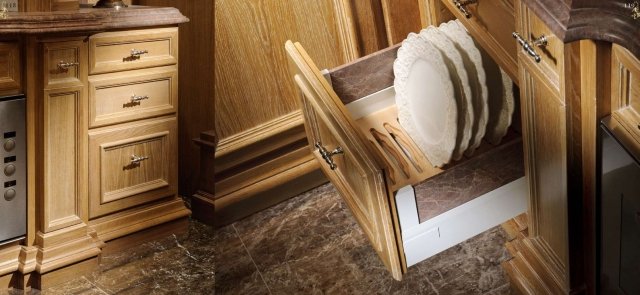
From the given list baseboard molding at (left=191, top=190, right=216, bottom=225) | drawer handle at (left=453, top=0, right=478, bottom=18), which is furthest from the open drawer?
baseboard molding at (left=191, top=190, right=216, bottom=225)

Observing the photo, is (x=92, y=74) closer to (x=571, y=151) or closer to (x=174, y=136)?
→ (x=174, y=136)

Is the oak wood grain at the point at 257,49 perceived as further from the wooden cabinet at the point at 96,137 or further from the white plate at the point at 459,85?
the wooden cabinet at the point at 96,137

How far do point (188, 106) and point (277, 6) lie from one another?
2.54 feet

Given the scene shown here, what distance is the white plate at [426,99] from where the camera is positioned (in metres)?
1.08

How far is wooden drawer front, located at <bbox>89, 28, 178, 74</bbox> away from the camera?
177 centimetres

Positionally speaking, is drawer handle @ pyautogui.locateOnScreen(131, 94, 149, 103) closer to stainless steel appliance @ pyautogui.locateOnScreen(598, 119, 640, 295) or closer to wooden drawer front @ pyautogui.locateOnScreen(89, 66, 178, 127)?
wooden drawer front @ pyautogui.locateOnScreen(89, 66, 178, 127)

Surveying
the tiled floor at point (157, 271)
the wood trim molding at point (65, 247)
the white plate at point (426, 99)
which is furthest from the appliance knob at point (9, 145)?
the white plate at point (426, 99)

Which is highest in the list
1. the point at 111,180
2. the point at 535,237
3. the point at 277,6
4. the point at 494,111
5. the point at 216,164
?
the point at 277,6

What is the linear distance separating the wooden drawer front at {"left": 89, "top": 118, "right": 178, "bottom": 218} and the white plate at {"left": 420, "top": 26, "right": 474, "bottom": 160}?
1.00m

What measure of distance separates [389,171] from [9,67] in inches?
37.7

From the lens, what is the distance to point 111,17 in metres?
1.73

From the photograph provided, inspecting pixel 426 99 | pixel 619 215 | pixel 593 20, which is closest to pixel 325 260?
pixel 426 99

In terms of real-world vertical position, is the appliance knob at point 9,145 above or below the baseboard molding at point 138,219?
above

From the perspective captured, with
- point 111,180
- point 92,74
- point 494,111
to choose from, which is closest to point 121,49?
point 92,74
